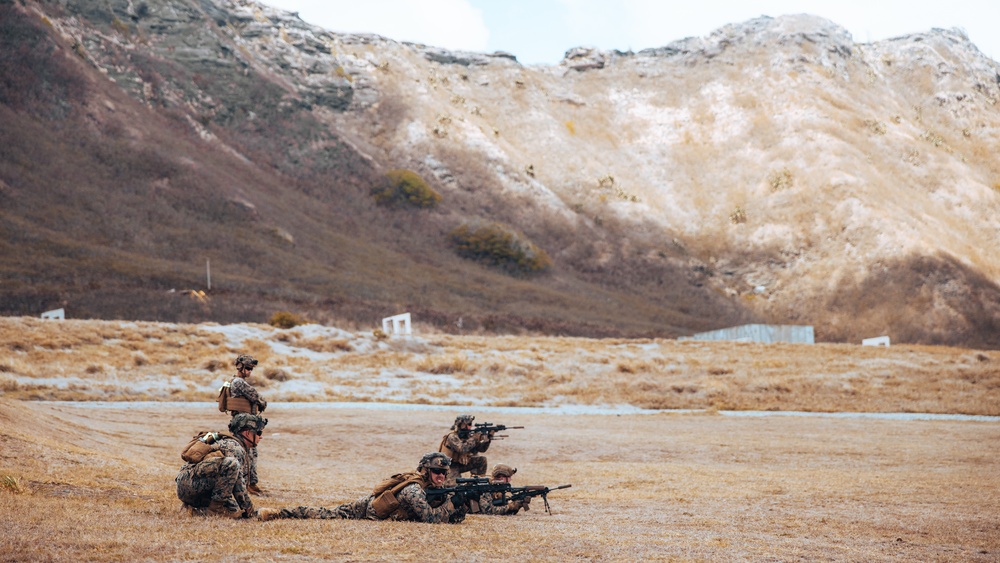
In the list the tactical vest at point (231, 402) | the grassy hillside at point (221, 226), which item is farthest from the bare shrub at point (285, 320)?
the tactical vest at point (231, 402)

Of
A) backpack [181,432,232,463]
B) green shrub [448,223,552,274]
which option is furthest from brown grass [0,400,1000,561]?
green shrub [448,223,552,274]

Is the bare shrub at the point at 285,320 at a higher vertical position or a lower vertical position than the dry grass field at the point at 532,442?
higher

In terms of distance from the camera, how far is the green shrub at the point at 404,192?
85.4m

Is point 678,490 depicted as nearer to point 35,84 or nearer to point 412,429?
point 412,429

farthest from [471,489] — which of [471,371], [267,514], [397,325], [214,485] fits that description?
[397,325]

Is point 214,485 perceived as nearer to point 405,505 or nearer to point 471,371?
point 405,505

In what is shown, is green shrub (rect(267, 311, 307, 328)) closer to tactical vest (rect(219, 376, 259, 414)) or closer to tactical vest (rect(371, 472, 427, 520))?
tactical vest (rect(219, 376, 259, 414))

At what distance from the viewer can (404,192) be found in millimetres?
86250

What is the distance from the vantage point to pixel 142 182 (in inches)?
2749

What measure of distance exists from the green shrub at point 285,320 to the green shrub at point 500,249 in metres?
32.2

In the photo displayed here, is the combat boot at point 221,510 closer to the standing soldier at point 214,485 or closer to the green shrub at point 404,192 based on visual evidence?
the standing soldier at point 214,485

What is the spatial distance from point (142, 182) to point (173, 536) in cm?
6520

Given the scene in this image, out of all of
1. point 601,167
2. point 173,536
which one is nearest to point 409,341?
point 173,536

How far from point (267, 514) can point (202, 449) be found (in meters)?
1.14
